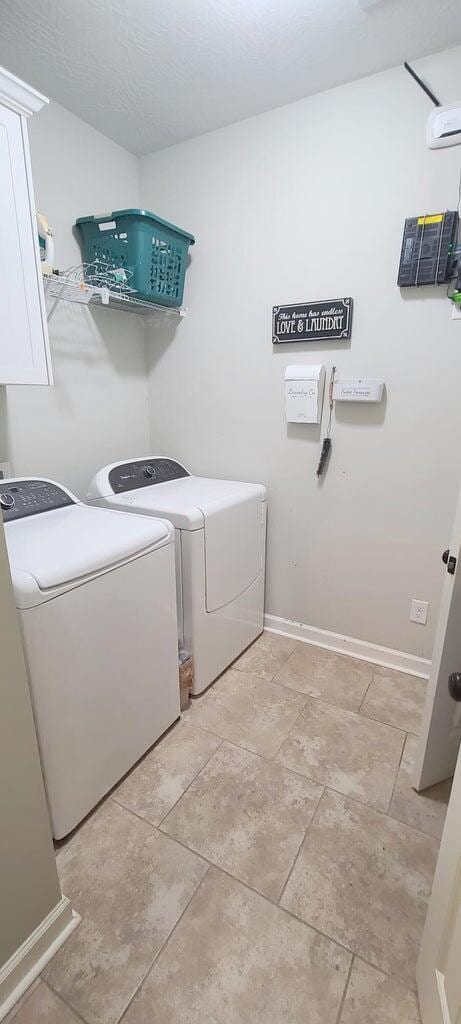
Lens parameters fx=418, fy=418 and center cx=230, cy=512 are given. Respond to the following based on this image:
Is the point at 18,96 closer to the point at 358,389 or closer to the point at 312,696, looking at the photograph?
the point at 358,389

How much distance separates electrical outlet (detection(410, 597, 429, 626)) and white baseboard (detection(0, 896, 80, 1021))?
1605mm

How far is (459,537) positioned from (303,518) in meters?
1.04

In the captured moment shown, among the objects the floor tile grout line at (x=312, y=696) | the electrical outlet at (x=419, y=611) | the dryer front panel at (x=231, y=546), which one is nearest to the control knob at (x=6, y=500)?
the dryer front panel at (x=231, y=546)

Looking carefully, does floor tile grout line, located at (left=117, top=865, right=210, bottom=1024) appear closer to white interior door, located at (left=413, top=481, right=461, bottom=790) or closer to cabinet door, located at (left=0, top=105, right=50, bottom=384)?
white interior door, located at (left=413, top=481, right=461, bottom=790)

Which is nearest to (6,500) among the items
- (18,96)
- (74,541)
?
(74,541)

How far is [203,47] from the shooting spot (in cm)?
146

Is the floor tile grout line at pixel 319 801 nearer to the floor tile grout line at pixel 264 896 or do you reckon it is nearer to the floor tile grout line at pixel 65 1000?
the floor tile grout line at pixel 264 896

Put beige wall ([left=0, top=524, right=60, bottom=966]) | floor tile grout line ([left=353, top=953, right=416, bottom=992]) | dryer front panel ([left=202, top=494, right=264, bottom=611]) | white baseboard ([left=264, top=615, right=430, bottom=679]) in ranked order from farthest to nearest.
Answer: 1. white baseboard ([left=264, top=615, right=430, bottom=679])
2. dryer front panel ([left=202, top=494, right=264, bottom=611])
3. floor tile grout line ([left=353, top=953, right=416, bottom=992])
4. beige wall ([left=0, top=524, right=60, bottom=966])

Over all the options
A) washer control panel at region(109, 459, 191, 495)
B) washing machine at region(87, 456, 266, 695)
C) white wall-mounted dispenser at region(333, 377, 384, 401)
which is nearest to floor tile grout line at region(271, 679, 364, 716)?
washing machine at region(87, 456, 266, 695)

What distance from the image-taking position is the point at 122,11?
1.31 metres

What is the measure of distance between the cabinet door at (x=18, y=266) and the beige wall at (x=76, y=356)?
0.50 meters

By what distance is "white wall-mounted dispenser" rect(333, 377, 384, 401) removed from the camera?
5.78 ft

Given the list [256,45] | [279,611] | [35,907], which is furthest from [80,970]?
[256,45]

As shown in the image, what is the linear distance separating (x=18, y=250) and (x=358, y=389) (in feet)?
4.33
